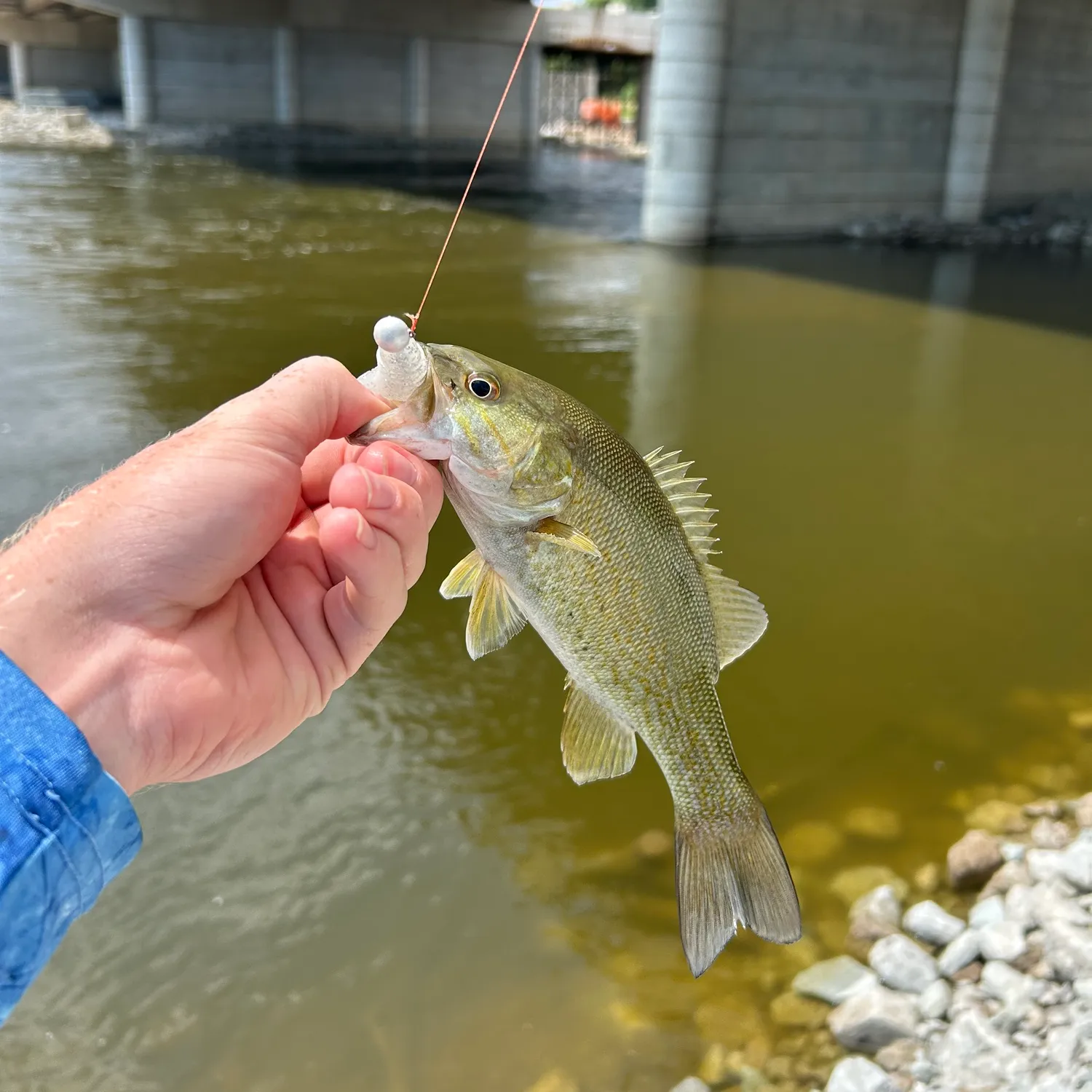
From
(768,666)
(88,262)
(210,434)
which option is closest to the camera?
(210,434)

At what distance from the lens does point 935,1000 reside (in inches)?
164

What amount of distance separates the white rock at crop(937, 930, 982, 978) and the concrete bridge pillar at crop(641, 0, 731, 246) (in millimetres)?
17828

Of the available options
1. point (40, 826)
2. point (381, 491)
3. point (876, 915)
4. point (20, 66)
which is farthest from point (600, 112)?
point (40, 826)

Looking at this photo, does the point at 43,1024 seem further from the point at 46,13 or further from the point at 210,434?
the point at 46,13

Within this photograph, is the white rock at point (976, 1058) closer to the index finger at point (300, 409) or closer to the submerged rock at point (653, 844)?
the submerged rock at point (653, 844)

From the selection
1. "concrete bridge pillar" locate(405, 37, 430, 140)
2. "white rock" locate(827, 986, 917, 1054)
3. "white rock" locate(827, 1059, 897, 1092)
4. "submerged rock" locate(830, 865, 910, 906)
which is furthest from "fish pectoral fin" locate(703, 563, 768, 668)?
"concrete bridge pillar" locate(405, 37, 430, 140)

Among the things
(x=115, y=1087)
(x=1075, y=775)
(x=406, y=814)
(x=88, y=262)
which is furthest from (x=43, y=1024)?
(x=88, y=262)

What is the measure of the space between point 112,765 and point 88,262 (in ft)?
53.8

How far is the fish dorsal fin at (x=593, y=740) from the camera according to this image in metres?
2.88

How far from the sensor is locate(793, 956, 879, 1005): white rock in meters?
4.28

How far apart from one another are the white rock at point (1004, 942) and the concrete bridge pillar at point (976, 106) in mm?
22582

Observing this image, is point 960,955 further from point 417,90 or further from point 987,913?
point 417,90

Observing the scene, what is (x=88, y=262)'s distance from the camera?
652 inches

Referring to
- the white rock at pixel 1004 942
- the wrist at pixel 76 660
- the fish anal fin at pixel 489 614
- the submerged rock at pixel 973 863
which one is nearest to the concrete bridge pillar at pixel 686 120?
the submerged rock at pixel 973 863
